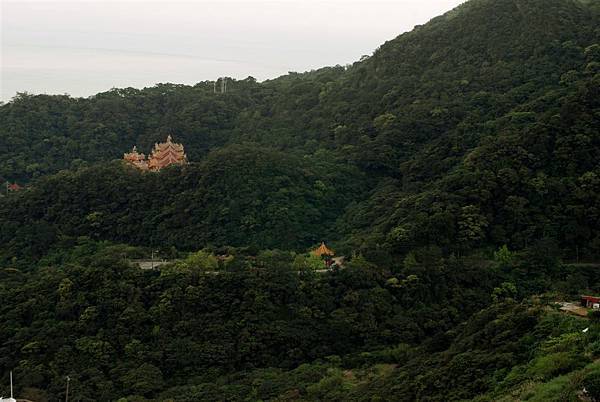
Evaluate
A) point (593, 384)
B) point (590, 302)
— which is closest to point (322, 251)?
point (590, 302)

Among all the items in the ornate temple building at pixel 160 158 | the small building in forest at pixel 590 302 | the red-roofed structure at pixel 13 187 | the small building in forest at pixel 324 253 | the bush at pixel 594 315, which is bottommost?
the small building in forest at pixel 324 253

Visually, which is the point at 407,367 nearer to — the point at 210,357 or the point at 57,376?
the point at 210,357

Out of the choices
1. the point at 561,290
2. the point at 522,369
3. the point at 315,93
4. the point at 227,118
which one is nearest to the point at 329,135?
the point at 315,93

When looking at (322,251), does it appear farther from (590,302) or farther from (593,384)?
(593,384)

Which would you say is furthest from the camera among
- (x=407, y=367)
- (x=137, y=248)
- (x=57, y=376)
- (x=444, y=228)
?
(x=137, y=248)

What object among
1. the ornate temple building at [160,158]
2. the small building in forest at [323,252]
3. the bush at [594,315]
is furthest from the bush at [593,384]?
the ornate temple building at [160,158]

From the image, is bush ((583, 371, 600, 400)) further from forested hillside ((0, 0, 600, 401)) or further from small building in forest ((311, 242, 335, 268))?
small building in forest ((311, 242, 335, 268))

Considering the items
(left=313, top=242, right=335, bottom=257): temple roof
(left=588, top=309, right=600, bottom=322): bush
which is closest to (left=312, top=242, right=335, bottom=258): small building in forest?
(left=313, top=242, right=335, bottom=257): temple roof

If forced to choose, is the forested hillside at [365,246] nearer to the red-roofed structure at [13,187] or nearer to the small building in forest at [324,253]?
the small building in forest at [324,253]
